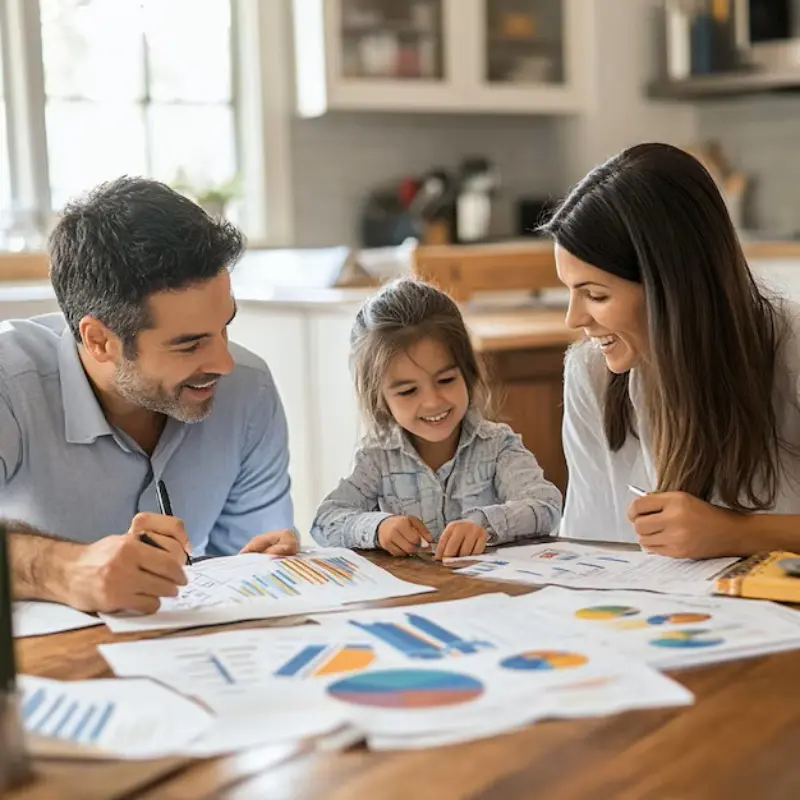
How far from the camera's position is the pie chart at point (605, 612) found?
1316 mm

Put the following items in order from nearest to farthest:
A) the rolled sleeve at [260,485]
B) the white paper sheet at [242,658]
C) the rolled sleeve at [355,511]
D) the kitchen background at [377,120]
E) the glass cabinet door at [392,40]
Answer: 1. the white paper sheet at [242,658]
2. the rolled sleeve at [355,511]
3. the rolled sleeve at [260,485]
4. the kitchen background at [377,120]
5. the glass cabinet door at [392,40]

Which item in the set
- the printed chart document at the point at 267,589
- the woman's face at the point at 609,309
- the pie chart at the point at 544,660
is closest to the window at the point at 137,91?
the woman's face at the point at 609,309

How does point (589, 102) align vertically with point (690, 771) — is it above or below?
above

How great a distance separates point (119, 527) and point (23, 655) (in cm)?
74

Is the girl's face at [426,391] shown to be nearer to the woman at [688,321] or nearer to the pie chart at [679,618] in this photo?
the woman at [688,321]

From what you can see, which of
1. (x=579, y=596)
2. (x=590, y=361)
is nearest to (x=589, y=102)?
(x=590, y=361)

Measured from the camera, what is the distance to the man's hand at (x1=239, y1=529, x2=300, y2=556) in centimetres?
170

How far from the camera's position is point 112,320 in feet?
6.15

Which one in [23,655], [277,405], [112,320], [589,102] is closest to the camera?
[23,655]

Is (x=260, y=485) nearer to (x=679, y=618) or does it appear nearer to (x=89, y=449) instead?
(x=89, y=449)

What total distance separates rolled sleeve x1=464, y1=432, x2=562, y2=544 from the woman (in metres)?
0.15

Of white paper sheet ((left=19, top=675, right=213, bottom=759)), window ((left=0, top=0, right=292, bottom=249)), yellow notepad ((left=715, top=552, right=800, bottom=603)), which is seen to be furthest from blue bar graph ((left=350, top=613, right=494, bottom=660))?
window ((left=0, top=0, right=292, bottom=249))

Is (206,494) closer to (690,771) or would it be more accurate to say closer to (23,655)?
(23,655)

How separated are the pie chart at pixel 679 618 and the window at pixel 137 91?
3.66 meters
